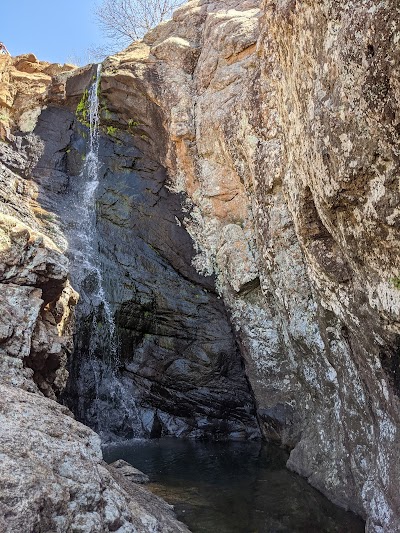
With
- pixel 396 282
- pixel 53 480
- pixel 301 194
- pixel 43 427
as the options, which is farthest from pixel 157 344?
pixel 396 282

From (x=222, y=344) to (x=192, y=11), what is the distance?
1197cm

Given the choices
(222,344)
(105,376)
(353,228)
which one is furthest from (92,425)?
(353,228)

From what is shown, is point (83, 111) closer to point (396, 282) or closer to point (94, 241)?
point (94, 241)

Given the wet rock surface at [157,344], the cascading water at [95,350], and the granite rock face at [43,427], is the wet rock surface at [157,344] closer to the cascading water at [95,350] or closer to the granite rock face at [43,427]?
the cascading water at [95,350]

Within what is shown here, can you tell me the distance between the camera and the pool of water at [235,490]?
693 centimetres

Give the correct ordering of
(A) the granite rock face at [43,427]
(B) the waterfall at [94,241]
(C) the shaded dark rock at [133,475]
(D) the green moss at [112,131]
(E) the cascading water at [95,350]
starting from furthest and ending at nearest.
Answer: (D) the green moss at [112,131], (B) the waterfall at [94,241], (E) the cascading water at [95,350], (C) the shaded dark rock at [133,475], (A) the granite rock face at [43,427]

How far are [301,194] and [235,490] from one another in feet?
17.8

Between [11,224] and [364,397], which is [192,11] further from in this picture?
[364,397]

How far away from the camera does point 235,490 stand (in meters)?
8.53

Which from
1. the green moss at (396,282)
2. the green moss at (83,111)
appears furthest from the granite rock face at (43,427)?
the green moss at (83,111)

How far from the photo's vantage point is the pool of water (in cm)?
693

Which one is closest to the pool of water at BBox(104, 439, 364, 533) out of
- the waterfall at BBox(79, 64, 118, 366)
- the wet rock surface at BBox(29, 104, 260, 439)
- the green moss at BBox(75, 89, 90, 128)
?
the wet rock surface at BBox(29, 104, 260, 439)

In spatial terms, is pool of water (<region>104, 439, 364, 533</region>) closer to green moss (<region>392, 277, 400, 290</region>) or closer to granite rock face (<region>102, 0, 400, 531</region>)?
granite rock face (<region>102, 0, 400, 531</region>)

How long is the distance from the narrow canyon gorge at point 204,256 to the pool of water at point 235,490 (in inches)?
16.3
